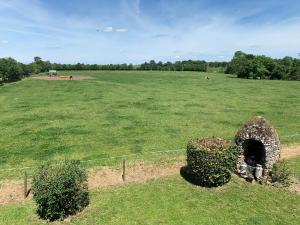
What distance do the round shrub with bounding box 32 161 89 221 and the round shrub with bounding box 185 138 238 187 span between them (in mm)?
6471

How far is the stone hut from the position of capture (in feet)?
66.4

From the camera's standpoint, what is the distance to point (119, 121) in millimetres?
38031

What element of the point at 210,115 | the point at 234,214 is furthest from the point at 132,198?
the point at 210,115

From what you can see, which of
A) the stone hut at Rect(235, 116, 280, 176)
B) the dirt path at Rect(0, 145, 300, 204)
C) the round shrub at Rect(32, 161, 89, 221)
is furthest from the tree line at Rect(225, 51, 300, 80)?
the round shrub at Rect(32, 161, 89, 221)

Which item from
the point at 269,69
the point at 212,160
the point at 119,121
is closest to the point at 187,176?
the point at 212,160

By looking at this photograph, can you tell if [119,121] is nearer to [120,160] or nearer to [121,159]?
[121,159]

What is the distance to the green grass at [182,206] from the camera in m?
16.7

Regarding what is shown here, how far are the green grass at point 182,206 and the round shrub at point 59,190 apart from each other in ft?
2.09

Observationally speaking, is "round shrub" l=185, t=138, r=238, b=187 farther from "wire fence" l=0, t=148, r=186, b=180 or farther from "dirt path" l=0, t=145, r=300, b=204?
"wire fence" l=0, t=148, r=186, b=180

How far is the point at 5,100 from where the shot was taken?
55.5m

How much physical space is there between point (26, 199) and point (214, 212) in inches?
405

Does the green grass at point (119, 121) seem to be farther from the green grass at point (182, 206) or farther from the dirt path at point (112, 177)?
the green grass at point (182, 206)

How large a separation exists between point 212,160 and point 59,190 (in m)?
8.40

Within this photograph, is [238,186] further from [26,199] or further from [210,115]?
[210,115]
